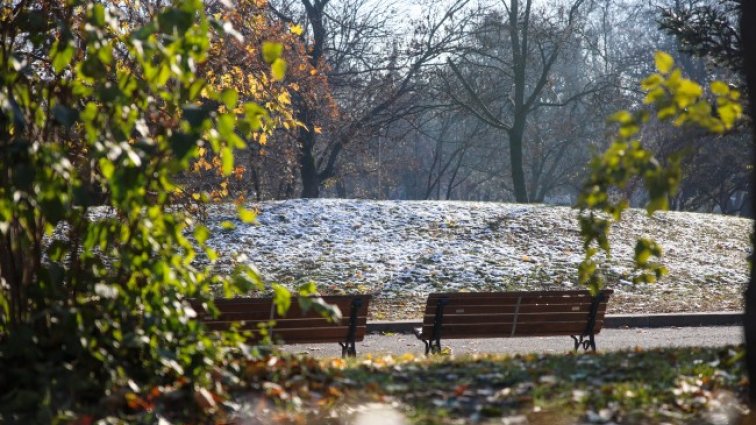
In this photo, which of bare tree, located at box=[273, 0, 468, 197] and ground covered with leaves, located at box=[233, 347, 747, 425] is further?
bare tree, located at box=[273, 0, 468, 197]

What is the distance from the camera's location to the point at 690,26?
51.1ft

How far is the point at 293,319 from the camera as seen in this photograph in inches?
387

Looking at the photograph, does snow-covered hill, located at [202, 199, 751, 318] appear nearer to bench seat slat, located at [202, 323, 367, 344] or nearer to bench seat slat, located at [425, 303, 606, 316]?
bench seat slat, located at [425, 303, 606, 316]

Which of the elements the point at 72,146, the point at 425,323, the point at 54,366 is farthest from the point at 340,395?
the point at 425,323

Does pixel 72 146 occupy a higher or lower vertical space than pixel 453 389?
higher

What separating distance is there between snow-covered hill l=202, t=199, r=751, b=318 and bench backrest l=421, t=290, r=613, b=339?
4045mm

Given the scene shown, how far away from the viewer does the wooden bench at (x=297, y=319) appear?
375 inches

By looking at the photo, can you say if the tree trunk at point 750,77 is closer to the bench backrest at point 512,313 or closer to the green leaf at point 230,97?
the green leaf at point 230,97

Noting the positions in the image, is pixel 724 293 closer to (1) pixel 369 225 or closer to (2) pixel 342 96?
(1) pixel 369 225

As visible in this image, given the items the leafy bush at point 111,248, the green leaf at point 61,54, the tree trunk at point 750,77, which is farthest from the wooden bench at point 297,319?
the tree trunk at point 750,77

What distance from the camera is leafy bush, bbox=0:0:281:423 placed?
4.31m

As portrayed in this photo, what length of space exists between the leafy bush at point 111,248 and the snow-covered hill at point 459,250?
9886 mm

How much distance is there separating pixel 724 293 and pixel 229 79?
411 inches

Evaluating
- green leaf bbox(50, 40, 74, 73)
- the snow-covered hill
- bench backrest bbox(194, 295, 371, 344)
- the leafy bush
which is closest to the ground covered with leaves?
the leafy bush
